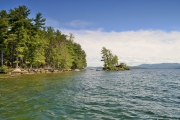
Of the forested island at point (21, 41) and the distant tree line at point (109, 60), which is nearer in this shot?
the forested island at point (21, 41)

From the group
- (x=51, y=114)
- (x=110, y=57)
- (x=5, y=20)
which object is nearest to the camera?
(x=51, y=114)

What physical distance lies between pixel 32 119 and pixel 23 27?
53.4m

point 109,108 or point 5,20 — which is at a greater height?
point 5,20

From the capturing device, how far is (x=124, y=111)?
12094 millimetres

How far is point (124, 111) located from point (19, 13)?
58.9 metres

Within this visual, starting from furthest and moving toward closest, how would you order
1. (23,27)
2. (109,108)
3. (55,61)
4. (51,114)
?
(55,61) < (23,27) < (109,108) < (51,114)

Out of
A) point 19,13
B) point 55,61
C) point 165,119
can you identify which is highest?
point 19,13

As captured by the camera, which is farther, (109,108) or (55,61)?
(55,61)

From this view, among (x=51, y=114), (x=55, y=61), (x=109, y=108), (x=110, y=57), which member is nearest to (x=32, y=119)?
(x=51, y=114)

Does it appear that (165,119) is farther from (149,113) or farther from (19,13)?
(19,13)

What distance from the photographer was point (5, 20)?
51844mm

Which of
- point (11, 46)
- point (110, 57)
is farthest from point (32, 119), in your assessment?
point (110, 57)

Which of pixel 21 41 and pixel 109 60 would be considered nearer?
pixel 21 41

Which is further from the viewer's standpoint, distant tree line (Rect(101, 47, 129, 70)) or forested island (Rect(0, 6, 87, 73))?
distant tree line (Rect(101, 47, 129, 70))
